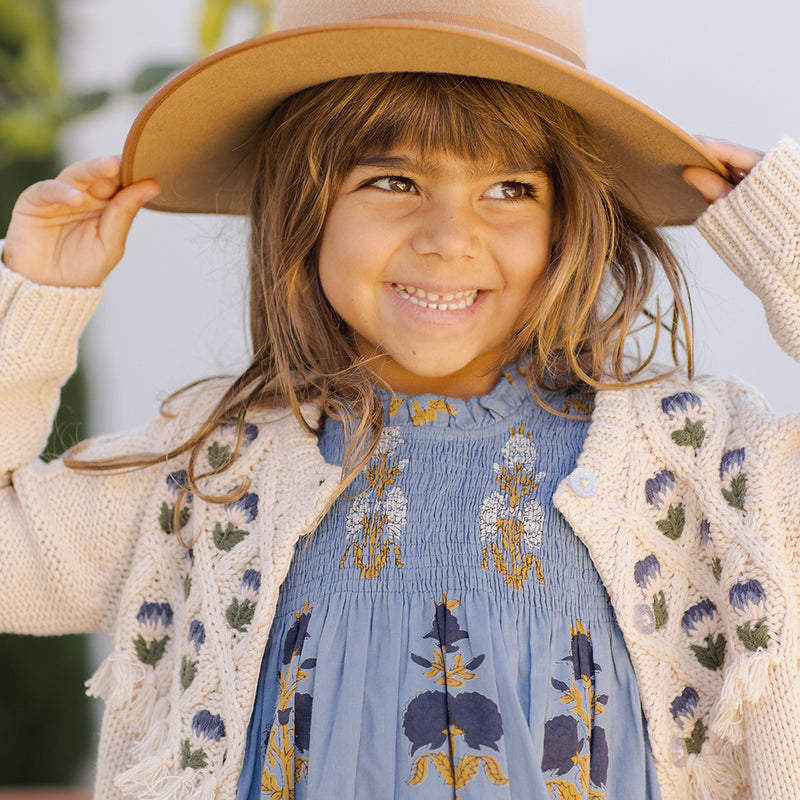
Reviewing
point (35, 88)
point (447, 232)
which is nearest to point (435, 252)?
point (447, 232)

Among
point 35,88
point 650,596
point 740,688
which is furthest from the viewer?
point 35,88

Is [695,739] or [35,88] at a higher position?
[35,88]

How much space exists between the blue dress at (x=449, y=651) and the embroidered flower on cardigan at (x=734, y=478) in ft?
0.70

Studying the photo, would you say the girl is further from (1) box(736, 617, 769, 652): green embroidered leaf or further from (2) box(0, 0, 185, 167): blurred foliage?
(2) box(0, 0, 185, 167): blurred foliage

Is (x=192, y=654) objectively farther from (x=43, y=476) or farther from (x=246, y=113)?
(x=246, y=113)

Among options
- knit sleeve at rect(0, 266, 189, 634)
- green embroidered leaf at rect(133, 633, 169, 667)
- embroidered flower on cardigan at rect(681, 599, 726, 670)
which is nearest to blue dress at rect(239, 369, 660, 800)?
embroidered flower on cardigan at rect(681, 599, 726, 670)

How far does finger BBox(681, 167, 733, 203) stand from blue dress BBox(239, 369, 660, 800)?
404 millimetres

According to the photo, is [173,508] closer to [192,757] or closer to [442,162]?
[192,757]

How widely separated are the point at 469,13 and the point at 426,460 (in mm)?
623

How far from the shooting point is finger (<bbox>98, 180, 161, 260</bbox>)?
1.68m

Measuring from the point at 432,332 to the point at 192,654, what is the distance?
0.58m

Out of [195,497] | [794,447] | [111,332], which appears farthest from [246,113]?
[111,332]

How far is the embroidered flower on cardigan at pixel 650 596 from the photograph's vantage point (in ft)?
4.77

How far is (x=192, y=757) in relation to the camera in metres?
1.47
